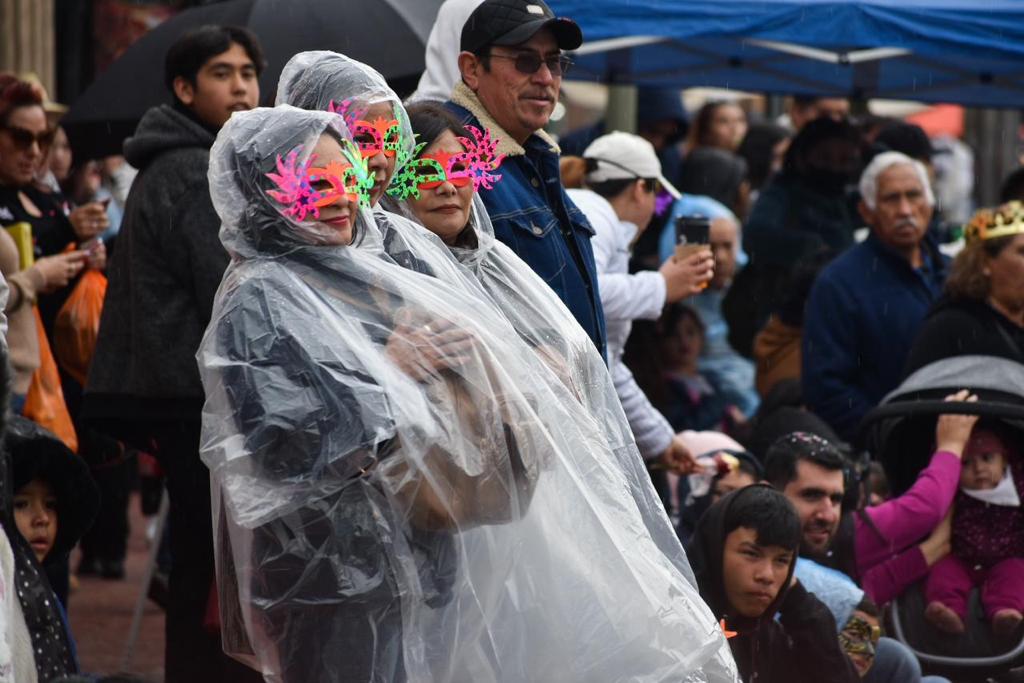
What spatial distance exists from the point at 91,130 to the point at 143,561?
9.20 feet

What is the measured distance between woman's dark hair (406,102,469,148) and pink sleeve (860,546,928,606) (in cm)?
254

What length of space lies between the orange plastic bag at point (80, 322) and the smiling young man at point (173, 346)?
1142 millimetres

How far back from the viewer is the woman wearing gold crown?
6355 millimetres

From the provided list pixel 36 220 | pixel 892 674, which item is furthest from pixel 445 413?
pixel 36 220

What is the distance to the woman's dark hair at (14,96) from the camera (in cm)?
664

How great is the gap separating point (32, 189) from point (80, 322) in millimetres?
623

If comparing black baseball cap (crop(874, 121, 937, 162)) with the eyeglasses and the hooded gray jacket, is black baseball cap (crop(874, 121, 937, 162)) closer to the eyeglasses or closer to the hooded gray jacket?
the eyeglasses

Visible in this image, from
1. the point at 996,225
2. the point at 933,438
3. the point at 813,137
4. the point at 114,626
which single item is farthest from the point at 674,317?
the point at 114,626

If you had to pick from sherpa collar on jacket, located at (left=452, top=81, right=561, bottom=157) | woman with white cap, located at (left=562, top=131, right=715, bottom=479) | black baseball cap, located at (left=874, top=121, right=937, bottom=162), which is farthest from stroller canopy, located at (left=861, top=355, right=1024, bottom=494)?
black baseball cap, located at (left=874, top=121, right=937, bottom=162)

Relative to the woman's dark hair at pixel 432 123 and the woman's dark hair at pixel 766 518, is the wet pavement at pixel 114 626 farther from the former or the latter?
the woman's dark hair at pixel 432 123

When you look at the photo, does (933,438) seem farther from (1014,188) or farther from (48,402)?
(1014,188)

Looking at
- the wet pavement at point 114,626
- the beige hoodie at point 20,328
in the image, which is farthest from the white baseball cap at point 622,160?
the wet pavement at point 114,626

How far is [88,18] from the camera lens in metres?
13.7

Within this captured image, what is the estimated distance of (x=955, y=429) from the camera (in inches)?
239
